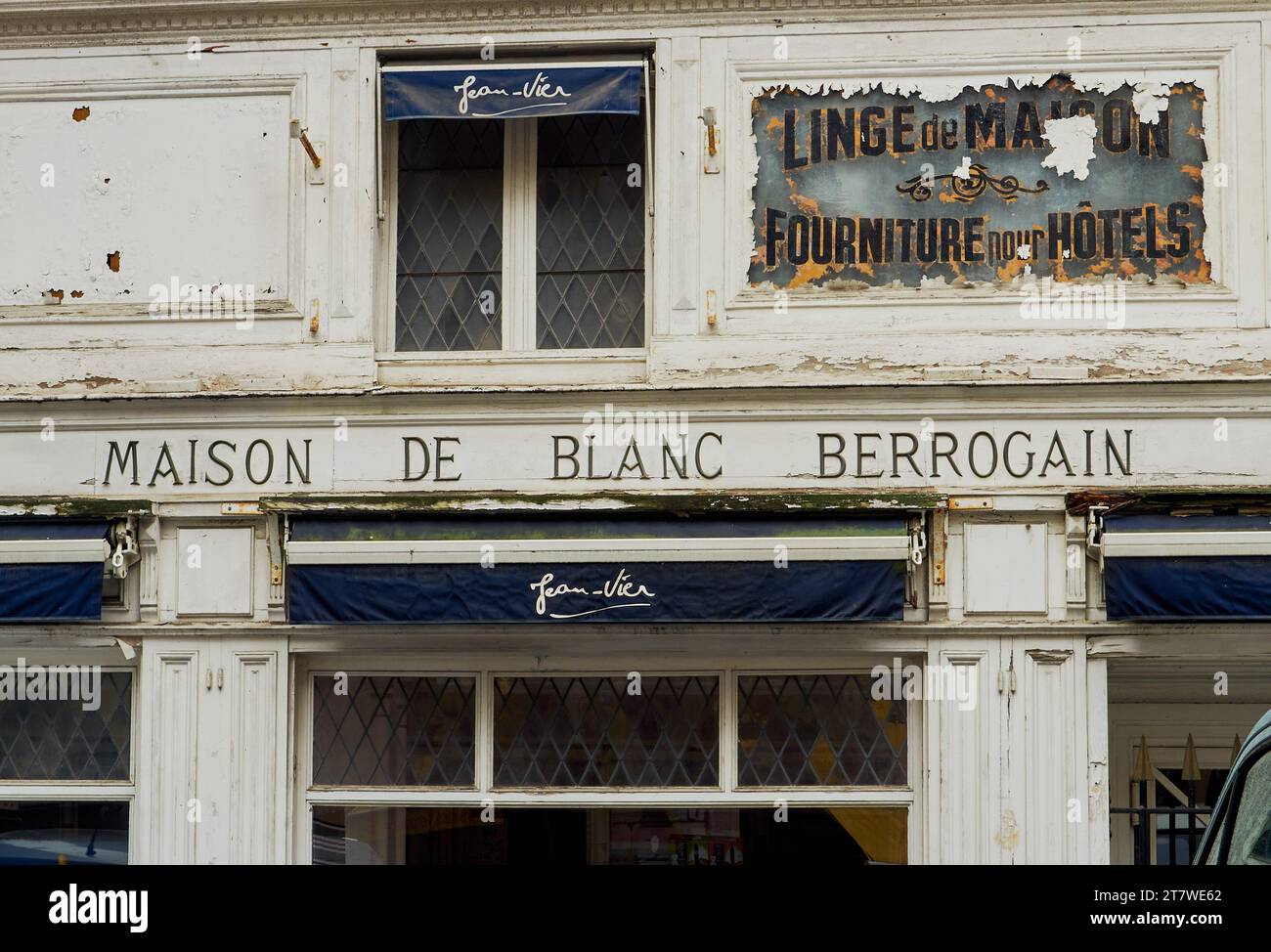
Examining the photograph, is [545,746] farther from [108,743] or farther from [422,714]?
[108,743]

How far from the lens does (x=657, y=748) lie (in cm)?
1038

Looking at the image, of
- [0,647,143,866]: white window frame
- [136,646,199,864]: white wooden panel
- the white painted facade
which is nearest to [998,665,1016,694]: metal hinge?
the white painted facade

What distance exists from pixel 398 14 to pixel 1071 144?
418 centimetres

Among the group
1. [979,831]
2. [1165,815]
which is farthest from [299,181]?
[1165,815]

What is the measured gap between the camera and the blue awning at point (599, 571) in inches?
388

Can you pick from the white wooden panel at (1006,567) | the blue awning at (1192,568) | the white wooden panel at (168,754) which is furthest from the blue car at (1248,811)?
the white wooden panel at (168,754)

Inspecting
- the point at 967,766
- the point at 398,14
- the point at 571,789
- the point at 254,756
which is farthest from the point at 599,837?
the point at 398,14

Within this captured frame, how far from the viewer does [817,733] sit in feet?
33.8

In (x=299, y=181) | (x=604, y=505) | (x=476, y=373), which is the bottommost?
(x=604, y=505)

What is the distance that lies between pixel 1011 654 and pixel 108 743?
5471 millimetres

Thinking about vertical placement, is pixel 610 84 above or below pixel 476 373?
above

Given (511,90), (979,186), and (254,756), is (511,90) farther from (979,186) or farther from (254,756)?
(254,756)
